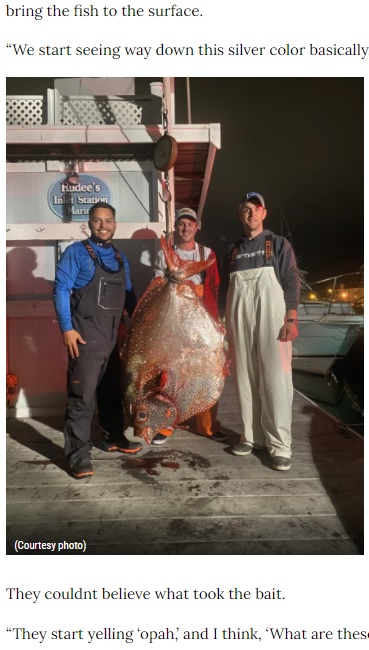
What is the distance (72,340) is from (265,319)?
166cm

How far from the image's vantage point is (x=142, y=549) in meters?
2.14

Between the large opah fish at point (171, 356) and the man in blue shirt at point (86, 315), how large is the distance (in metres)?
0.40

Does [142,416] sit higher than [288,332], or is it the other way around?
[288,332]

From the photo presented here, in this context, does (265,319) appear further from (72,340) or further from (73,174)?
(73,174)

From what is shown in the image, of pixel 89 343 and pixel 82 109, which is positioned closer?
pixel 89 343

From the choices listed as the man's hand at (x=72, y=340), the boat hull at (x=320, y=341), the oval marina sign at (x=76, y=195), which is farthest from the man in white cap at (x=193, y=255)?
the boat hull at (x=320, y=341)

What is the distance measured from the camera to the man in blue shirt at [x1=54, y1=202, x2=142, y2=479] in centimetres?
305

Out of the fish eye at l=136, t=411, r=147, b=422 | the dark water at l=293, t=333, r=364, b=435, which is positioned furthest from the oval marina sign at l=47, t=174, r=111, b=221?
the dark water at l=293, t=333, r=364, b=435

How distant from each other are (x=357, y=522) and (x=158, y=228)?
3660 mm

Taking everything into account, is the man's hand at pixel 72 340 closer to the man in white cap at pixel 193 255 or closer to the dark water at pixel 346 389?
the man in white cap at pixel 193 255

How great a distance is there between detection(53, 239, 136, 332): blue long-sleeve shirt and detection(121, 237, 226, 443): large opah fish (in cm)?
56

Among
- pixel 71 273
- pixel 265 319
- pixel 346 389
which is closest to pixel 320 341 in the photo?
pixel 346 389

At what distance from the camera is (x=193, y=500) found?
2672 millimetres

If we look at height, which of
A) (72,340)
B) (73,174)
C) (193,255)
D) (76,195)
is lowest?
(72,340)
